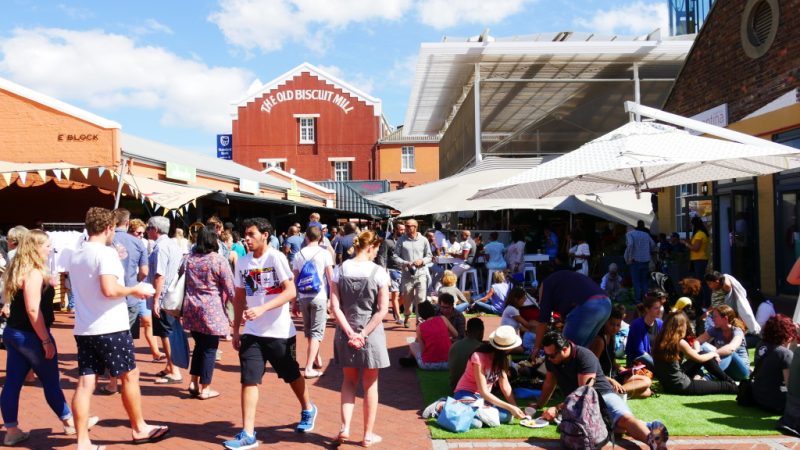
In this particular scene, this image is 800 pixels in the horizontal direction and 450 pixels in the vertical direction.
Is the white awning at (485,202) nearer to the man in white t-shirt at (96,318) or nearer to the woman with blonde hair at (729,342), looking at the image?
the woman with blonde hair at (729,342)

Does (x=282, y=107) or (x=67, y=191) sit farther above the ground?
(x=282, y=107)

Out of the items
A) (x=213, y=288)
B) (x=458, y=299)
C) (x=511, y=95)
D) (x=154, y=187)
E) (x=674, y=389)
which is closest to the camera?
(x=213, y=288)

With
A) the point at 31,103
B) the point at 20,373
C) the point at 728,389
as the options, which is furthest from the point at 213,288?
the point at 31,103

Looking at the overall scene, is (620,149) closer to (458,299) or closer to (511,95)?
(458,299)

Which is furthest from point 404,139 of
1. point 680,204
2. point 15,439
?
point 15,439

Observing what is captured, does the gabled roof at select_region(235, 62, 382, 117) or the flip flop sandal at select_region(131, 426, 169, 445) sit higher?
the gabled roof at select_region(235, 62, 382, 117)

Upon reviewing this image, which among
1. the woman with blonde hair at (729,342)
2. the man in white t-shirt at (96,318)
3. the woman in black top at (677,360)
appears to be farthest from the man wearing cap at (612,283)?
the man in white t-shirt at (96,318)

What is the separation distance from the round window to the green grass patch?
8.26 meters

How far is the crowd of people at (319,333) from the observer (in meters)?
4.92

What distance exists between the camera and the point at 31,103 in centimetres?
1503

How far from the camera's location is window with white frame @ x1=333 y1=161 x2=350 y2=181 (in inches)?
1859

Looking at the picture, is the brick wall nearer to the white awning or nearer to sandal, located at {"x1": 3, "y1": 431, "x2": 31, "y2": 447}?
the white awning

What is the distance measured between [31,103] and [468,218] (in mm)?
14526

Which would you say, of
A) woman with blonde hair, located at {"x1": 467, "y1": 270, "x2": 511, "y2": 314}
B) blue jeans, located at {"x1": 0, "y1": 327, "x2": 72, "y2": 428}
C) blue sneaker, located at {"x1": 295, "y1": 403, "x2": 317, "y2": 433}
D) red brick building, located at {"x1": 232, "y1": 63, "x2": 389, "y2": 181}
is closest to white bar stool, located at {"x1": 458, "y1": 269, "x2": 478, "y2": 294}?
woman with blonde hair, located at {"x1": 467, "y1": 270, "x2": 511, "y2": 314}
